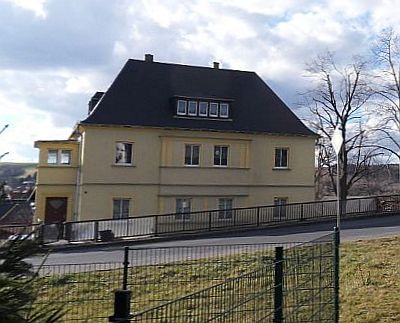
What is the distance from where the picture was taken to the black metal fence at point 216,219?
27.0m

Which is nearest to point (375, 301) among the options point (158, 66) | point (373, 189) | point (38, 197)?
point (38, 197)

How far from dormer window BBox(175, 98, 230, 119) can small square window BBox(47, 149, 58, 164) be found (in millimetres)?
7606

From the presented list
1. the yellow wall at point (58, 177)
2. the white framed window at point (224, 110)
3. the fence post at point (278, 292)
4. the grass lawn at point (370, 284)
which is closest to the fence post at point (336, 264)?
the grass lawn at point (370, 284)

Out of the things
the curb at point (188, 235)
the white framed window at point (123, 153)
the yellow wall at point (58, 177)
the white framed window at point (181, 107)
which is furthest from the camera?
the white framed window at point (181, 107)

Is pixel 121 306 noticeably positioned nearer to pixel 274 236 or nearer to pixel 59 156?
pixel 274 236

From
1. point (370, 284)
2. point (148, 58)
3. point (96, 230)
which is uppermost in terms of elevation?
point (148, 58)

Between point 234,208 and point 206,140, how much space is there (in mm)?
4359

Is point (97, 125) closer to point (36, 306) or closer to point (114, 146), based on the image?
point (114, 146)

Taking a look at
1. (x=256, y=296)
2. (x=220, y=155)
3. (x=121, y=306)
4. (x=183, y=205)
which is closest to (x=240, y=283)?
(x=256, y=296)

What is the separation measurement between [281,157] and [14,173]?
32.5m

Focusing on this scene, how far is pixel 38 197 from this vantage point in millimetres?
32219

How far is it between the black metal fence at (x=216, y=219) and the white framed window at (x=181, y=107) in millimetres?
6628

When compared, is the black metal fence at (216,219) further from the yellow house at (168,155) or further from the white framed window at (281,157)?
the white framed window at (281,157)

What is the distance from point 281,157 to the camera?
3581 cm
